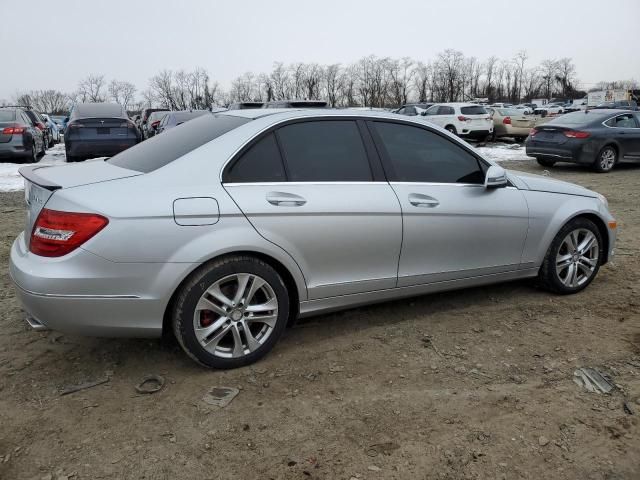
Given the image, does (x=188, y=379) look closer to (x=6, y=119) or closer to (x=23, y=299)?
(x=23, y=299)

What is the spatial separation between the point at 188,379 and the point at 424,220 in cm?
181

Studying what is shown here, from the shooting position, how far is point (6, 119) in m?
12.9

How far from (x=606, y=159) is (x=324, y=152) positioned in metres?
11.5

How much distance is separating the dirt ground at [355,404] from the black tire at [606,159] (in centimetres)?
964

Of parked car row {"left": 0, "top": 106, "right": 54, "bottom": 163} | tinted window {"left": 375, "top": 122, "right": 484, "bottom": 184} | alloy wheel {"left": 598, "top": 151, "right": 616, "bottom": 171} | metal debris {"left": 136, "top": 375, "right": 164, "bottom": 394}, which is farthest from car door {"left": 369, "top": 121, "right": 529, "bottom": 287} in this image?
parked car row {"left": 0, "top": 106, "right": 54, "bottom": 163}

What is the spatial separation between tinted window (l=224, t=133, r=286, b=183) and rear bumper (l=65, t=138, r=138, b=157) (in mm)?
9894

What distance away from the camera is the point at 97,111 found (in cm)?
1315

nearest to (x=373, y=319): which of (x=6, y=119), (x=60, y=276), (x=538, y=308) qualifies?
(x=538, y=308)

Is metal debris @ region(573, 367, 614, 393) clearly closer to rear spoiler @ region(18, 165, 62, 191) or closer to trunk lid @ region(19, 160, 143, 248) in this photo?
trunk lid @ region(19, 160, 143, 248)

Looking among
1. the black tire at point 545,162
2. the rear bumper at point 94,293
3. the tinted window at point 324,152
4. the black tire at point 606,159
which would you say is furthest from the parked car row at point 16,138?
the black tire at point 606,159

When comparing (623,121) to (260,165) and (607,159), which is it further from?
(260,165)

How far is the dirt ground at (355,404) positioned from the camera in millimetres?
2441

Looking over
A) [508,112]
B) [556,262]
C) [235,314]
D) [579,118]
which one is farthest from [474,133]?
[235,314]

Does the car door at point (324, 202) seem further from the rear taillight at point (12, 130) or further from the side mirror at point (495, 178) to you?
the rear taillight at point (12, 130)
